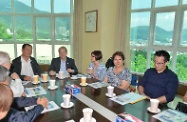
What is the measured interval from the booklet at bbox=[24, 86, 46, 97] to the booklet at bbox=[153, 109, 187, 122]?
1197mm

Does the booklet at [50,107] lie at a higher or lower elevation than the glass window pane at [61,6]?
lower

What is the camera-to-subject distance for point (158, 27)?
3.57 meters

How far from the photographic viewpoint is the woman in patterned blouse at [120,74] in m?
2.18

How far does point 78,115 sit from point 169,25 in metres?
2.94

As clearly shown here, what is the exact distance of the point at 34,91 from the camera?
72.5 inches

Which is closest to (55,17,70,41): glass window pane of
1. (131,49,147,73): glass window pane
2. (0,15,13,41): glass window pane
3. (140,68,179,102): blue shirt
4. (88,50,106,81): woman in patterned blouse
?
(0,15,13,41): glass window pane

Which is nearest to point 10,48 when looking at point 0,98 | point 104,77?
point 104,77

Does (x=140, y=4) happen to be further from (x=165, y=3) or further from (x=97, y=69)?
(x=97, y=69)

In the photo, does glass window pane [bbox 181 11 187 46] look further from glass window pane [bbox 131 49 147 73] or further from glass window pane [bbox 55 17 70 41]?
glass window pane [bbox 55 17 70 41]

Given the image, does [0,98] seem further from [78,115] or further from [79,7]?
[79,7]

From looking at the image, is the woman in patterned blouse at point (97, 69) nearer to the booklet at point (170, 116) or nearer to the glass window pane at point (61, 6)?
the booklet at point (170, 116)

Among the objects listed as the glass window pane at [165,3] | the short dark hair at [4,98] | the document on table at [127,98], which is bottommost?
the document on table at [127,98]

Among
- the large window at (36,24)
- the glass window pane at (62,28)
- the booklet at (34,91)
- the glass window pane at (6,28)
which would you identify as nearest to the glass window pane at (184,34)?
the booklet at (34,91)

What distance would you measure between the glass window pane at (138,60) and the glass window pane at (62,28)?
2.07 meters
